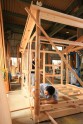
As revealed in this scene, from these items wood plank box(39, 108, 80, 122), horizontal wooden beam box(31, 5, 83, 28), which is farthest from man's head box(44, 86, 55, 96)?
horizontal wooden beam box(31, 5, 83, 28)

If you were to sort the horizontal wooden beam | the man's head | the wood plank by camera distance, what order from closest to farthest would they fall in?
the horizontal wooden beam
the wood plank
the man's head

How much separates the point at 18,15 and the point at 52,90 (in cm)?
348

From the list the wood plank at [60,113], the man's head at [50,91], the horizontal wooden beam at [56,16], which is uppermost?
the horizontal wooden beam at [56,16]

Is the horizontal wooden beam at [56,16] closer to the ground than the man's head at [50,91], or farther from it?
farther from it

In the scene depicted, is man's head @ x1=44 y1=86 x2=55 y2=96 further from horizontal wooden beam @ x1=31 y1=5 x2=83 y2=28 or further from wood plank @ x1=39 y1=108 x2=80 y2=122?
horizontal wooden beam @ x1=31 y1=5 x2=83 y2=28

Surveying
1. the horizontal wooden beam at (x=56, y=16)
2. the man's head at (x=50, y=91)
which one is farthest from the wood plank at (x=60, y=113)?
the horizontal wooden beam at (x=56, y=16)

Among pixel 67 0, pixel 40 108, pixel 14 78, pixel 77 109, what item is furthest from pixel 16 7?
pixel 14 78

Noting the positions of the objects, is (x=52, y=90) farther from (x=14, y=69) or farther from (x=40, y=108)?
(x=14, y=69)

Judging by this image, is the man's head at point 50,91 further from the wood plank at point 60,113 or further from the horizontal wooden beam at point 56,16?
the horizontal wooden beam at point 56,16

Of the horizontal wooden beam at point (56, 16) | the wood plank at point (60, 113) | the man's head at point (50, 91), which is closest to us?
the horizontal wooden beam at point (56, 16)

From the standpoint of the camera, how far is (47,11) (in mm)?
2035

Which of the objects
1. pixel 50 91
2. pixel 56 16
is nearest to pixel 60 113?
pixel 50 91

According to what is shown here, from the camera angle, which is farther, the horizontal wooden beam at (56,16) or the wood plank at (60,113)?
the wood plank at (60,113)

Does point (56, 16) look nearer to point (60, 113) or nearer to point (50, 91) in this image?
point (50, 91)
